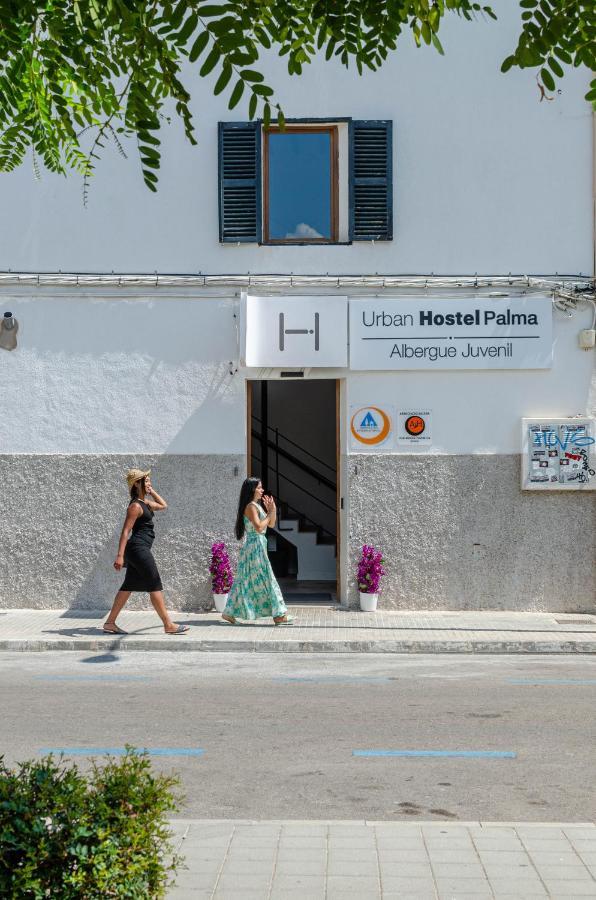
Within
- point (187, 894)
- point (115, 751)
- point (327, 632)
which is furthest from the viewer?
point (327, 632)

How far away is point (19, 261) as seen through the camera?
14.3m

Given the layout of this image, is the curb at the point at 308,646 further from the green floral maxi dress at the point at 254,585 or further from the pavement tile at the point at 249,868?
the pavement tile at the point at 249,868

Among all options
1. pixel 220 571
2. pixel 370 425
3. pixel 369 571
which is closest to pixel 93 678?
pixel 220 571

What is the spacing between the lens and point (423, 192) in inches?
566

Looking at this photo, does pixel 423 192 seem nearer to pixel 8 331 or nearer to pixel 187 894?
pixel 8 331

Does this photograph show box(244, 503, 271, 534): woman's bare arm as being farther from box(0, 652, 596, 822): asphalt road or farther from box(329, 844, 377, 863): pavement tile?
box(329, 844, 377, 863): pavement tile

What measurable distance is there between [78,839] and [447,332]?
1081 centimetres

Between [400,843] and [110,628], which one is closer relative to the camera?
[400,843]

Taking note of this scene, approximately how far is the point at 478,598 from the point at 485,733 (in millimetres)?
5981

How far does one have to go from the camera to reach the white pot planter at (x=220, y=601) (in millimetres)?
14242

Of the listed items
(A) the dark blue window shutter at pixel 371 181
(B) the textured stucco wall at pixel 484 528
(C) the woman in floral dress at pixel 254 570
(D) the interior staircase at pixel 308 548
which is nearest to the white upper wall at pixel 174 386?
(B) the textured stucco wall at pixel 484 528

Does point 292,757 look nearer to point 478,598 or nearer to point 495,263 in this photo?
point 478,598

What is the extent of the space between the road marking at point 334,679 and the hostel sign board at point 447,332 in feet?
15.4

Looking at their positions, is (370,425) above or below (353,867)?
above
